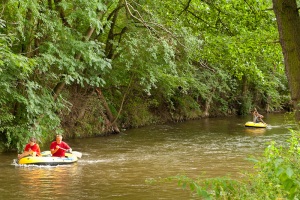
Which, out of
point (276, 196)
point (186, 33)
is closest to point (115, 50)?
point (186, 33)

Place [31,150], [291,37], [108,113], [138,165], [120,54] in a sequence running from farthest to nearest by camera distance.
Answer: [108,113] → [120,54] → [138,165] → [31,150] → [291,37]

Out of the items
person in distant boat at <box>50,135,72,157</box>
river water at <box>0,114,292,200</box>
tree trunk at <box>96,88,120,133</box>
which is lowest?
river water at <box>0,114,292,200</box>

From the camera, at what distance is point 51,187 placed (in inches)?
464

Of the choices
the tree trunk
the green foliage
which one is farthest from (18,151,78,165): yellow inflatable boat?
the tree trunk

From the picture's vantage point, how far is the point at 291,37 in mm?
6113

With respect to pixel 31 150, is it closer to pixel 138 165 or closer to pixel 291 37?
pixel 138 165

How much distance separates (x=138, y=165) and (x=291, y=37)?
32.4ft

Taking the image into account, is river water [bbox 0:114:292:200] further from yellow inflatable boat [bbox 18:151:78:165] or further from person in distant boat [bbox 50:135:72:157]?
person in distant boat [bbox 50:135:72:157]

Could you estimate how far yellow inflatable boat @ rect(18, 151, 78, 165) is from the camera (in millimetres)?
14844

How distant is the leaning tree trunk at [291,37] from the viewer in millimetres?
6098

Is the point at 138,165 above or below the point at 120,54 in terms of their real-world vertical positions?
below

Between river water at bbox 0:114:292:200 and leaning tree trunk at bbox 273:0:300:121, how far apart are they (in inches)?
54.2

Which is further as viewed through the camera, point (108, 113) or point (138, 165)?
point (108, 113)

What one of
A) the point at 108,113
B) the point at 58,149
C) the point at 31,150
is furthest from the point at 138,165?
the point at 108,113
